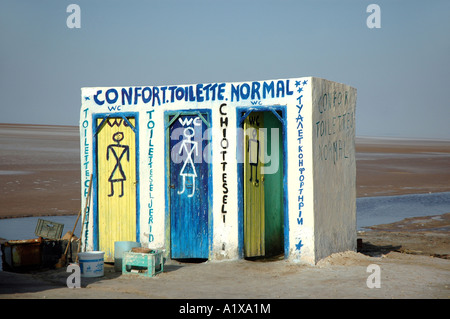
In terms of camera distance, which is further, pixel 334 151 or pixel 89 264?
pixel 334 151

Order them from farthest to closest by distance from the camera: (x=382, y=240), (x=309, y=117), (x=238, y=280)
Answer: (x=382, y=240) → (x=309, y=117) → (x=238, y=280)

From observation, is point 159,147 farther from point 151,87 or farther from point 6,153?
point 6,153

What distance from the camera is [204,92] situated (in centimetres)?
1181

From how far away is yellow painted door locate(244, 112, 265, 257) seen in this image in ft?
38.4

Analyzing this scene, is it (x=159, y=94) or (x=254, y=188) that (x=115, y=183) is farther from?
(x=254, y=188)

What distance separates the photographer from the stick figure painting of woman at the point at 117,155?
484 inches

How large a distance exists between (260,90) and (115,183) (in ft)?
10.9

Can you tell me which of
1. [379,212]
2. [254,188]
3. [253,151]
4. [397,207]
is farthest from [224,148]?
[397,207]

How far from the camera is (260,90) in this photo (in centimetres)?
1150

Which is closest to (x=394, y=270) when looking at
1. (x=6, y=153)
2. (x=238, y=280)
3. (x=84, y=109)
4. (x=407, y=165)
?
(x=238, y=280)

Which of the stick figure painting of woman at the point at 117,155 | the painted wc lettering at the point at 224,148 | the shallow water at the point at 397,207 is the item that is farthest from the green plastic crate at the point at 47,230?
the shallow water at the point at 397,207

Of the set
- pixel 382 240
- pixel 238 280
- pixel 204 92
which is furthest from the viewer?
pixel 382 240

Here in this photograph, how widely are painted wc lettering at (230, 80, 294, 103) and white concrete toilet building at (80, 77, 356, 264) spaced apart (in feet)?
0.06
